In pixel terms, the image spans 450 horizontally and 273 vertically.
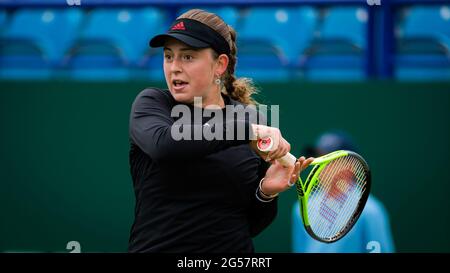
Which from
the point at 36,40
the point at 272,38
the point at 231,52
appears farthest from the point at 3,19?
the point at 231,52

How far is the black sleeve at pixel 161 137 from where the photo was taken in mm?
2305

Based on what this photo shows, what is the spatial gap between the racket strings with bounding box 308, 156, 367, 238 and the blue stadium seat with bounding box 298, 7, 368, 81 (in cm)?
234

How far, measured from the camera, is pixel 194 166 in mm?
2438

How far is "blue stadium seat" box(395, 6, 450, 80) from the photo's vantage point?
5.24m

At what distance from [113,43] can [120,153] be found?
1.10m

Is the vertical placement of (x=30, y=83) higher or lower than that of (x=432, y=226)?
higher

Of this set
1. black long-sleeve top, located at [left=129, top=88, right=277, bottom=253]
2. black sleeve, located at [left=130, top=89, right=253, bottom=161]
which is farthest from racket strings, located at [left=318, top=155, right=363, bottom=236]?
black sleeve, located at [left=130, top=89, right=253, bottom=161]

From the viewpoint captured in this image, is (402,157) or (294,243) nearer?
(294,243)

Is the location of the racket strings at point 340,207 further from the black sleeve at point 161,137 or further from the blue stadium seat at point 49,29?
the blue stadium seat at point 49,29

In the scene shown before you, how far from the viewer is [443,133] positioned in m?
4.73

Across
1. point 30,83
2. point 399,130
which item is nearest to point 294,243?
point 399,130

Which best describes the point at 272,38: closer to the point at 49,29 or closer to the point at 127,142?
the point at 127,142
